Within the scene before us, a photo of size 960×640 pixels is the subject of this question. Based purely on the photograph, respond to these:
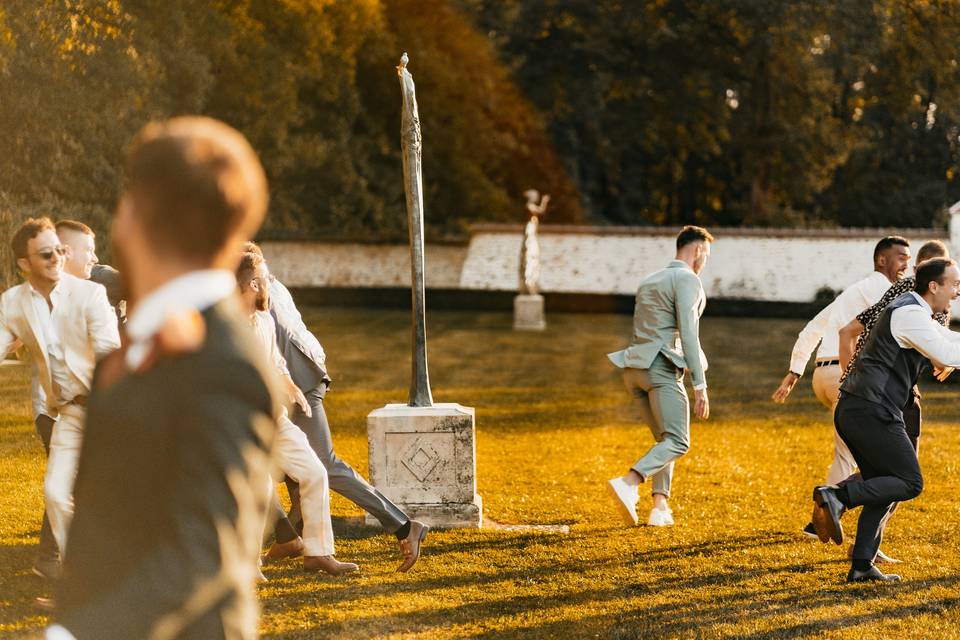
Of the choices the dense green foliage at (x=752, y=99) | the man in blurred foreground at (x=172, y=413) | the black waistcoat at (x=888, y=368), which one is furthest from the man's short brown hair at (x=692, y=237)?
the dense green foliage at (x=752, y=99)

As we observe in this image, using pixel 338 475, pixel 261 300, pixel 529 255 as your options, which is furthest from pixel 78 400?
pixel 529 255

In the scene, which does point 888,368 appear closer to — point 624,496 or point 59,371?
point 624,496

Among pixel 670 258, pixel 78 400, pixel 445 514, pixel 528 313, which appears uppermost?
pixel 78 400

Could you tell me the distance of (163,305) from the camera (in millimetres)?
1863

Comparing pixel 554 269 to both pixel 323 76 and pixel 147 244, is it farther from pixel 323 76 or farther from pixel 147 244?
pixel 147 244

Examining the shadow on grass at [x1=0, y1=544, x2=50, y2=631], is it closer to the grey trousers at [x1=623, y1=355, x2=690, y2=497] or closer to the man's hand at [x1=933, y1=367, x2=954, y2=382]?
the grey trousers at [x1=623, y1=355, x2=690, y2=497]

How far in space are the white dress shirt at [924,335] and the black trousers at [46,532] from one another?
4.67 meters

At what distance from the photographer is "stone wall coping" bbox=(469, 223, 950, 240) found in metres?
32.6

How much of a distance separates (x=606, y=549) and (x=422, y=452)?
54.8 inches

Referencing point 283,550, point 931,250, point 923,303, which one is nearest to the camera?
point 923,303

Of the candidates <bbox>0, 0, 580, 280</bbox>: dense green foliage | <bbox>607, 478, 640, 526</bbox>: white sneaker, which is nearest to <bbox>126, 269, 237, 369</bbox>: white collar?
<bbox>607, 478, 640, 526</bbox>: white sneaker

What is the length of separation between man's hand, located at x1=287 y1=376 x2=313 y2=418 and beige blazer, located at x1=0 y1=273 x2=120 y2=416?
1.01m

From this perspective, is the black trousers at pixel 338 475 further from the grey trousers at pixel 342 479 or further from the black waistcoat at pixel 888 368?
the black waistcoat at pixel 888 368

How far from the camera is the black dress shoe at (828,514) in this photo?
248 inches
